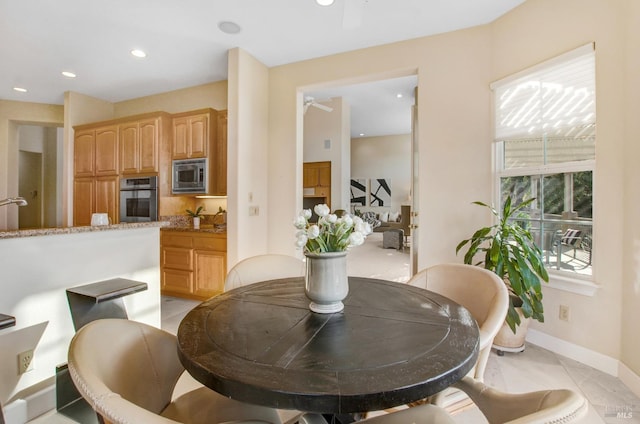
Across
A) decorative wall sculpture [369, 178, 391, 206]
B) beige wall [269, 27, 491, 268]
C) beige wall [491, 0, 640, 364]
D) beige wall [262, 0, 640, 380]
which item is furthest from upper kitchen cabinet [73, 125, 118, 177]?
decorative wall sculpture [369, 178, 391, 206]

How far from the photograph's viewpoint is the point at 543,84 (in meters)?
2.56

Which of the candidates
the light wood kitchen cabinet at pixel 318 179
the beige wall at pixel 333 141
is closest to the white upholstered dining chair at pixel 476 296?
the beige wall at pixel 333 141

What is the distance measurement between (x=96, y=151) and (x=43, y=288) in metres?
3.45

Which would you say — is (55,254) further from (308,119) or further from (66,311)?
(308,119)

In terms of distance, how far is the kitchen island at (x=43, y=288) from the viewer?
169cm

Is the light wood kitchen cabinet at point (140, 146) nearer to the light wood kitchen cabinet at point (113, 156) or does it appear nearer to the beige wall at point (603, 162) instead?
the light wood kitchen cabinet at point (113, 156)

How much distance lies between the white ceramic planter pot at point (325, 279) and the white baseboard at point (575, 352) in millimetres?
2288

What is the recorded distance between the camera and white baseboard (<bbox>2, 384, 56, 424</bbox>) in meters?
1.66

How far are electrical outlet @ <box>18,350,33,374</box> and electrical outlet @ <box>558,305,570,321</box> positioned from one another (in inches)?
146

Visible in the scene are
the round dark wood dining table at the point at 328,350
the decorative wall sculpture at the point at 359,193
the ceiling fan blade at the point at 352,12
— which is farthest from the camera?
the decorative wall sculpture at the point at 359,193

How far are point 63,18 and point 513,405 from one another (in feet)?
14.0

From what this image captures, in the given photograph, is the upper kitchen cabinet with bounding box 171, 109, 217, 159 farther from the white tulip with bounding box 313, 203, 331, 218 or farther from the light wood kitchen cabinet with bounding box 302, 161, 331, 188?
the light wood kitchen cabinet with bounding box 302, 161, 331, 188

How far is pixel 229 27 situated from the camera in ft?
9.73

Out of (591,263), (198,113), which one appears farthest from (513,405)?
(198,113)
